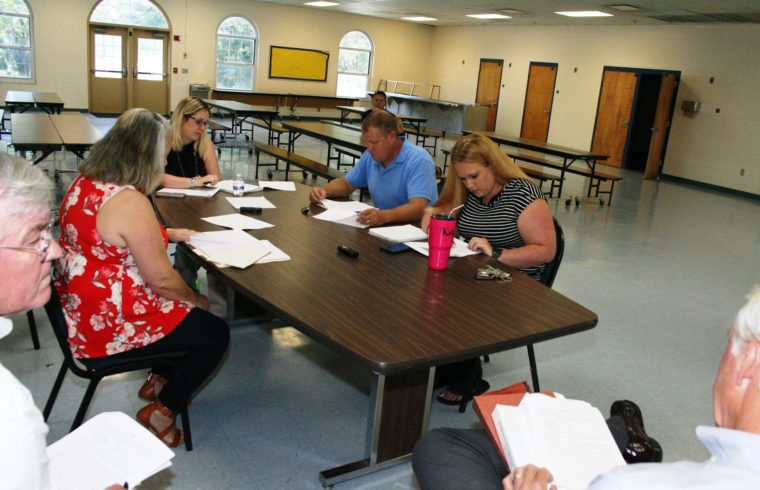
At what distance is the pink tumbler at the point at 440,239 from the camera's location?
214cm

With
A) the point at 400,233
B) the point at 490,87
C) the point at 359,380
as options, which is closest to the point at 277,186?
the point at 400,233

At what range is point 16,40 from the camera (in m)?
12.6

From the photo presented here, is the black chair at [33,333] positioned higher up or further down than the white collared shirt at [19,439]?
further down

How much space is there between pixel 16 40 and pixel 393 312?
13.8 meters

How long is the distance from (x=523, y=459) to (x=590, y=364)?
78.9 inches

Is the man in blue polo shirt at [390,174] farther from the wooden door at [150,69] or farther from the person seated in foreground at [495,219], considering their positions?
the wooden door at [150,69]

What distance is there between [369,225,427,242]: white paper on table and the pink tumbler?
1.22 ft

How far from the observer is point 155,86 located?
47.1 ft

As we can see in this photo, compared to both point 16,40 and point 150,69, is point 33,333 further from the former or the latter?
point 150,69

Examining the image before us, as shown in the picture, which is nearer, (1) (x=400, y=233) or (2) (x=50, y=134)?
(1) (x=400, y=233)

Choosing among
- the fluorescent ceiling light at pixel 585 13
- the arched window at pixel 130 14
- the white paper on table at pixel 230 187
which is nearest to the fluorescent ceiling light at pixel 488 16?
the fluorescent ceiling light at pixel 585 13

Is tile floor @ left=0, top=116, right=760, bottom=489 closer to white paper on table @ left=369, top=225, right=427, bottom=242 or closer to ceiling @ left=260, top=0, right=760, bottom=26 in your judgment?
white paper on table @ left=369, top=225, right=427, bottom=242

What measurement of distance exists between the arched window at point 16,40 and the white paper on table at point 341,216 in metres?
12.5

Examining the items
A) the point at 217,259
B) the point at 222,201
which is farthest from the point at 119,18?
the point at 217,259
